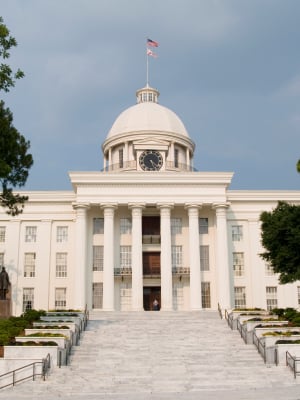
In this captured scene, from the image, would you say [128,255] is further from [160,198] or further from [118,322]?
[118,322]

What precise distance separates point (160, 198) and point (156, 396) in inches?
1165

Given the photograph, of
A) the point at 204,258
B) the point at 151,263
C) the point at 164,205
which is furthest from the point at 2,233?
the point at 204,258

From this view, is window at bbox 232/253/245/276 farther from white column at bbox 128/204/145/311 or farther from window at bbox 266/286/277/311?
white column at bbox 128/204/145/311

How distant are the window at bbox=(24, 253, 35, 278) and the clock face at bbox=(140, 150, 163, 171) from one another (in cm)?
1443

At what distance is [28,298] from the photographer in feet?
159

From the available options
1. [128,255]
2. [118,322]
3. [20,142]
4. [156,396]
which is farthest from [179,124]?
[156,396]

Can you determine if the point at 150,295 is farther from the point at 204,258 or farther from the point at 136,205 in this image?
the point at 136,205

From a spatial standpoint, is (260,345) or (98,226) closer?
(260,345)

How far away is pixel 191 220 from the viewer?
154 feet

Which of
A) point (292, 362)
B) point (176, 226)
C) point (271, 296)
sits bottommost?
point (292, 362)

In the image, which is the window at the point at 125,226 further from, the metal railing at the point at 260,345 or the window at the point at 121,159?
the metal railing at the point at 260,345

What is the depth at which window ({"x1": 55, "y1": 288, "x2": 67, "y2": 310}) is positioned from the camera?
158 feet

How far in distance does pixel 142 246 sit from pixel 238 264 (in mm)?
9134

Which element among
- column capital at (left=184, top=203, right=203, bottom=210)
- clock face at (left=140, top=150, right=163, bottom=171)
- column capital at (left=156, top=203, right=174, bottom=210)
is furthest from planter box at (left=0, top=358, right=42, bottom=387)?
clock face at (left=140, top=150, right=163, bottom=171)
